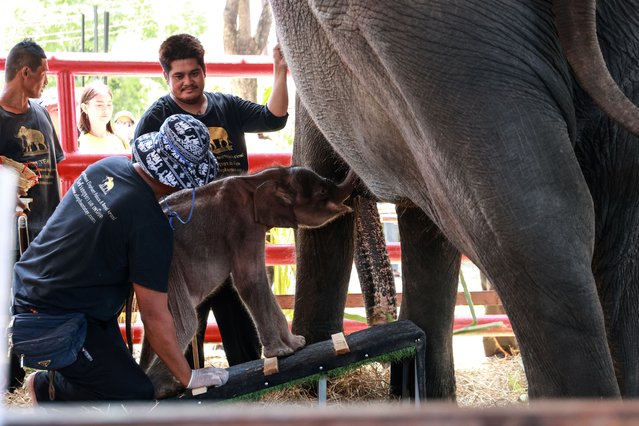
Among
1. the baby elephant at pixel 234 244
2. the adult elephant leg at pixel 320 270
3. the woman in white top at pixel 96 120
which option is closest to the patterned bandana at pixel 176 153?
the baby elephant at pixel 234 244

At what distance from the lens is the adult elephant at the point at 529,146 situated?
1.88 m

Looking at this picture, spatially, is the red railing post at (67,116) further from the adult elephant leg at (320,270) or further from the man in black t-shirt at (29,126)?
the adult elephant leg at (320,270)

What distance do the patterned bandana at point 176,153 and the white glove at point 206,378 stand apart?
650mm

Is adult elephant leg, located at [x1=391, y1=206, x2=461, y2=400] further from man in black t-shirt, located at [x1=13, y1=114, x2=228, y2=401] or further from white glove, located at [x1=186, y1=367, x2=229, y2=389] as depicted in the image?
man in black t-shirt, located at [x1=13, y1=114, x2=228, y2=401]

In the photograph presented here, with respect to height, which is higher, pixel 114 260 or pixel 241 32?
pixel 241 32

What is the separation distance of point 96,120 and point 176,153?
4724mm

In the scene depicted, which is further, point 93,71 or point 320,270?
point 93,71

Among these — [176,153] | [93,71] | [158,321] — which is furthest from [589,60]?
[93,71]

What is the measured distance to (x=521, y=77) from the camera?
1.94 m

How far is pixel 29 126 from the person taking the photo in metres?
4.59

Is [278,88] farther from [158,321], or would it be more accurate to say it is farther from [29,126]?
[158,321]

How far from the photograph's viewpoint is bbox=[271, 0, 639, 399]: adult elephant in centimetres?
188

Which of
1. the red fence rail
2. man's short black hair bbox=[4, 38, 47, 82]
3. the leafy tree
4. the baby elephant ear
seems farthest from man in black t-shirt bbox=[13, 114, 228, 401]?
the leafy tree

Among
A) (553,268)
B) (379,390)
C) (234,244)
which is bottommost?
(379,390)
